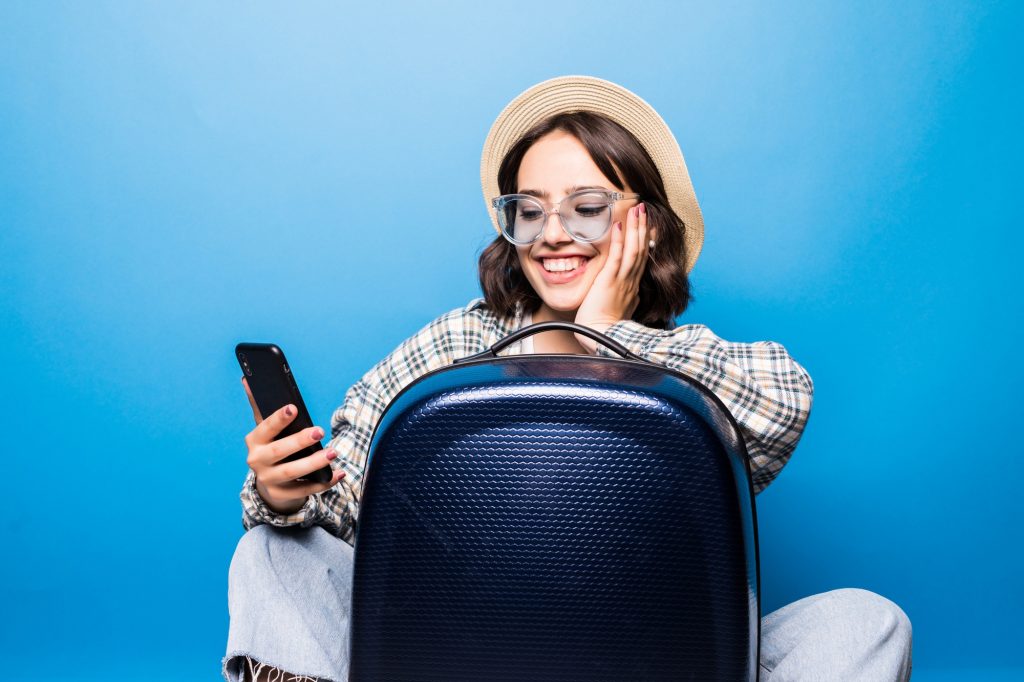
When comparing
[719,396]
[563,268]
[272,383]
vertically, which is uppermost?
[563,268]

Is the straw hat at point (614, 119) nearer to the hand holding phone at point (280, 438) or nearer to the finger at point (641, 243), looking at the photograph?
the finger at point (641, 243)

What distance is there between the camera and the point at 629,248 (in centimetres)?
172

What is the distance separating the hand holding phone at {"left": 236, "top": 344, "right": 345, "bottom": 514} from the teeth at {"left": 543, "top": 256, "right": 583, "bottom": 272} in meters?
0.60

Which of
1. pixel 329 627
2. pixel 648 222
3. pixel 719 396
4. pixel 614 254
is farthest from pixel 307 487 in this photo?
pixel 648 222

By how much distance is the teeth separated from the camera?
1.76 metres

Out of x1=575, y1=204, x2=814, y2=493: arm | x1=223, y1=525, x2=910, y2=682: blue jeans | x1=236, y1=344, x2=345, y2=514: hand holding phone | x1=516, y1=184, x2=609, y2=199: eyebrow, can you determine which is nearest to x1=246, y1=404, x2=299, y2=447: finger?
x1=236, y1=344, x2=345, y2=514: hand holding phone

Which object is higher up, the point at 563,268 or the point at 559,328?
the point at 563,268

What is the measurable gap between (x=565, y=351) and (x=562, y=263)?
0.53 ft

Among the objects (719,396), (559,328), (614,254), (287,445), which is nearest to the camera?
(559,328)

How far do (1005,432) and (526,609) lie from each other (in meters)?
1.93

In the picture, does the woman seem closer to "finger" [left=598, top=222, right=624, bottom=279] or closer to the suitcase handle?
"finger" [left=598, top=222, right=624, bottom=279]

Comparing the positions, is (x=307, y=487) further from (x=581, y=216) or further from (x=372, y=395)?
(x=581, y=216)

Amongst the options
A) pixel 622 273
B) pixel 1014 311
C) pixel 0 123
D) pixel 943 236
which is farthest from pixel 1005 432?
pixel 0 123

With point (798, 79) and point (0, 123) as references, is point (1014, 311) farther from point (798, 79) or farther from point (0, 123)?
point (0, 123)
